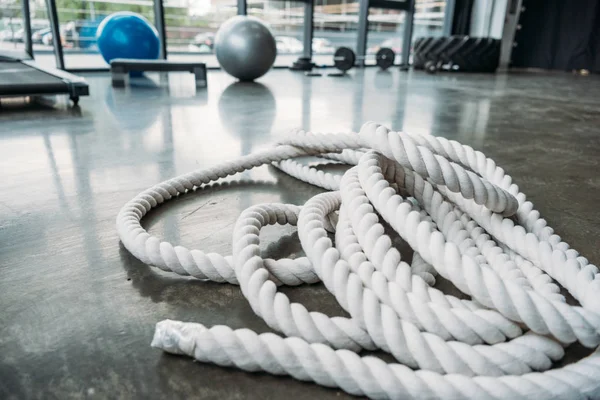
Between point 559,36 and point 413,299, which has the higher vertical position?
point 559,36

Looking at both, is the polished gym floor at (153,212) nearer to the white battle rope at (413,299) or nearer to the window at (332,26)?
the white battle rope at (413,299)

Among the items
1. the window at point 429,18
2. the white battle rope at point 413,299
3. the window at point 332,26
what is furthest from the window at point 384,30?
the white battle rope at point 413,299

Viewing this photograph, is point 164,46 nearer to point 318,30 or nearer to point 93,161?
point 318,30

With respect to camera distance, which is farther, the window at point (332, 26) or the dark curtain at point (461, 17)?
the dark curtain at point (461, 17)

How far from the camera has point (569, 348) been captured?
63 centimetres

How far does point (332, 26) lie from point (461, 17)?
2.61m

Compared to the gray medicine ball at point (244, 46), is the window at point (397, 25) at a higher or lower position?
higher

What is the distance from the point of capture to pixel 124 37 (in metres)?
3.96

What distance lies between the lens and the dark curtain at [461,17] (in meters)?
7.44

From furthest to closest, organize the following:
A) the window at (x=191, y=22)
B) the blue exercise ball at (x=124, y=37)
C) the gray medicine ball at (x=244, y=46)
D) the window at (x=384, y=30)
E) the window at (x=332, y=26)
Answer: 1. the window at (x=384, y=30)
2. the window at (x=332, y=26)
3. the window at (x=191, y=22)
4. the blue exercise ball at (x=124, y=37)
5. the gray medicine ball at (x=244, y=46)

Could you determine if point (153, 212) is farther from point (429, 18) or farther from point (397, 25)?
point (429, 18)

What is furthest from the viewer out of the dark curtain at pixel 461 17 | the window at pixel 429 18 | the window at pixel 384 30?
the dark curtain at pixel 461 17

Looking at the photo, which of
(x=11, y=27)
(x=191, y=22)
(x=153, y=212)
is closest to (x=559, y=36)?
(x=191, y=22)

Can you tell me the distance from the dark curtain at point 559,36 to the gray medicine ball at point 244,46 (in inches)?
209
